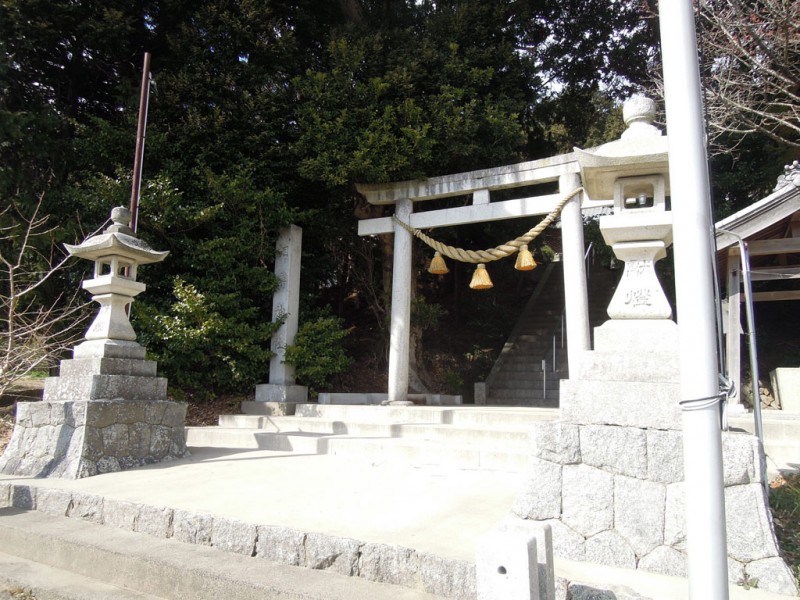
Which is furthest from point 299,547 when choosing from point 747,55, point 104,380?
point 747,55

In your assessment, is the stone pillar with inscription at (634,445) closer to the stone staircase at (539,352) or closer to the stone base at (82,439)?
the stone base at (82,439)

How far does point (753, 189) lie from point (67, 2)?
12.6m

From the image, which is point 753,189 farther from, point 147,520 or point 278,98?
point 147,520

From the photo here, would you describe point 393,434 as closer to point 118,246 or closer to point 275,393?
point 275,393

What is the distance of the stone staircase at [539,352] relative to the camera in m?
10.9

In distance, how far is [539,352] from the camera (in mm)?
12047

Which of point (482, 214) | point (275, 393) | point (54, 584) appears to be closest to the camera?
point (54, 584)

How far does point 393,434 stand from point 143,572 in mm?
3521

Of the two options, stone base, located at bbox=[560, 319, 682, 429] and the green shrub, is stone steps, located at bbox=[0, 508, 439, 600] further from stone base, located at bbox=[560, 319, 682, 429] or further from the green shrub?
the green shrub

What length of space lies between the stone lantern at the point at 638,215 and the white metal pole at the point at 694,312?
1725mm

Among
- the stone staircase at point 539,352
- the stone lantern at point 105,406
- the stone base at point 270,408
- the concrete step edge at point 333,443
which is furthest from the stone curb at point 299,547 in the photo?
the stone staircase at point 539,352

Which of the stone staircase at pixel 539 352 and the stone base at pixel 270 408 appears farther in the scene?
the stone staircase at pixel 539 352

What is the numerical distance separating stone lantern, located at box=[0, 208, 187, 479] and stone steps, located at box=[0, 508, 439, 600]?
1.15m

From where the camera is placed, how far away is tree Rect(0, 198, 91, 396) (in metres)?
6.43
